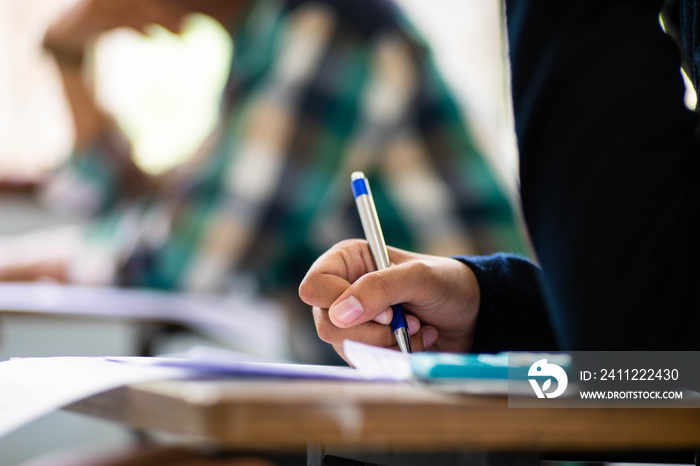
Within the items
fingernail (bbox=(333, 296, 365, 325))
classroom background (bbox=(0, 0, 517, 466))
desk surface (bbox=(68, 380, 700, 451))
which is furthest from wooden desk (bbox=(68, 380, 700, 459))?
classroom background (bbox=(0, 0, 517, 466))

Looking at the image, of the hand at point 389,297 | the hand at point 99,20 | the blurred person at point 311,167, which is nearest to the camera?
the hand at point 389,297

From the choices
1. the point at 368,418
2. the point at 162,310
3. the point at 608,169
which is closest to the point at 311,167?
the point at 162,310

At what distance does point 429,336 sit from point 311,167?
36.4 inches

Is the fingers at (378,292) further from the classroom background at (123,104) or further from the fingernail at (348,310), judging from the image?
the classroom background at (123,104)

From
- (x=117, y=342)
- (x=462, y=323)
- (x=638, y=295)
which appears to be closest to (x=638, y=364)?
(x=638, y=295)

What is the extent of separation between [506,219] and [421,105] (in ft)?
0.98

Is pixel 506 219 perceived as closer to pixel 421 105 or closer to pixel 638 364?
pixel 421 105

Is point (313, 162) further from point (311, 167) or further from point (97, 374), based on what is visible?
point (97, 374)

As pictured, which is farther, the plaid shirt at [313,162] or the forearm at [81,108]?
the forearm at [81,108]

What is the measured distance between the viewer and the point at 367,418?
24 centimetres

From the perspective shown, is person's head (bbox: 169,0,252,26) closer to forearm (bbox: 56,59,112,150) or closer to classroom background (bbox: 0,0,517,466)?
classroom background (bbox: 0,0,517,466)

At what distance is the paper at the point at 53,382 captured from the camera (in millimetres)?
242

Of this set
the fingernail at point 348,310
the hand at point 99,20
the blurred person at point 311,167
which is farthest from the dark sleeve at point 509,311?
the hand at point 99,20

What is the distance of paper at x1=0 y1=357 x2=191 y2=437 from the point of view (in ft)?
0.79
